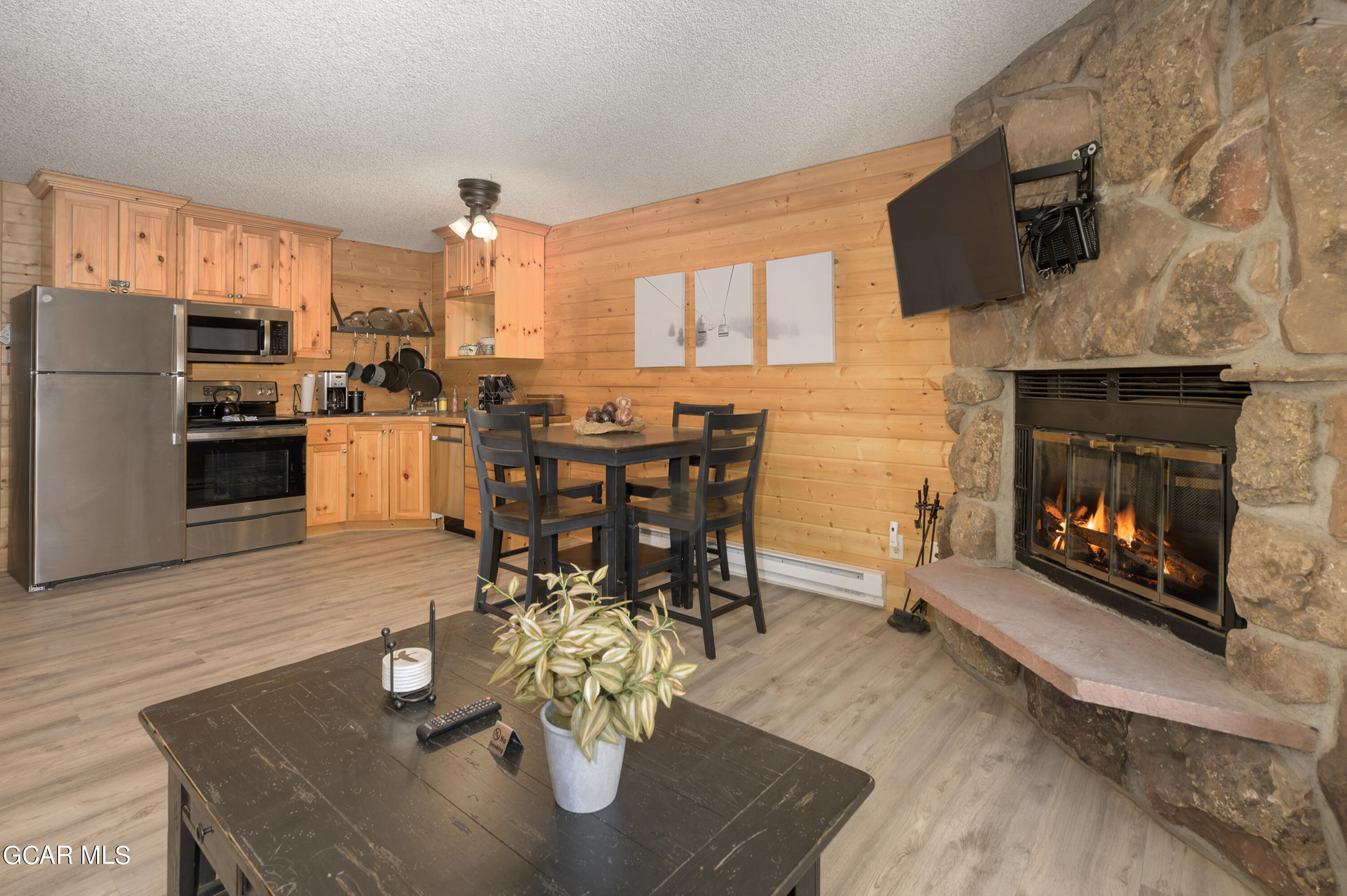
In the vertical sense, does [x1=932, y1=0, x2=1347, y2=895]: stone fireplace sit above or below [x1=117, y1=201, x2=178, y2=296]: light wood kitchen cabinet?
below

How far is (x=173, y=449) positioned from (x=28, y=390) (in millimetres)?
714

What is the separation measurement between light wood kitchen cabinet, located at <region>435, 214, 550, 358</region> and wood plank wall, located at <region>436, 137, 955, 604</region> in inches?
26.2

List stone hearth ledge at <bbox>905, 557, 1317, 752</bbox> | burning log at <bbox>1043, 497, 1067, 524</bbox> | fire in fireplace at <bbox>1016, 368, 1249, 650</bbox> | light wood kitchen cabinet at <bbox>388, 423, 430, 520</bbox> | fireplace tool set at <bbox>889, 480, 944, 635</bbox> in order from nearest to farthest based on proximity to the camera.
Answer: stone hearth ledge at <bbox>905, 557, 1317, 752</bbox> → fire in fireplace at <bbox>1016, 368, 1249, 650</bbox> → burning log at <bbox>1043, 497, 1067, 524</bbox> → fireplace tool set at <bbox>889, 480, 944, 635</bbox> → light wood kitchen cabinet at <bbox>388, 423, 430, 520</bbox>

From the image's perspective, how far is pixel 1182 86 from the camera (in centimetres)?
173

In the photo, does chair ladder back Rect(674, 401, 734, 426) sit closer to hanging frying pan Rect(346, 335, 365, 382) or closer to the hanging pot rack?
the hanging pot rack

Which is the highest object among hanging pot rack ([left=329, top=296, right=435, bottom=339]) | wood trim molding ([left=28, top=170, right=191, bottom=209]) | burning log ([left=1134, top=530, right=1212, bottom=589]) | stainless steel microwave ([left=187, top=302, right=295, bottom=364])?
wood trim molding ([left=28, top=170, right=191, bottom=209])

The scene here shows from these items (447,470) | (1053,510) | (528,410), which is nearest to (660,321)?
(528,410)

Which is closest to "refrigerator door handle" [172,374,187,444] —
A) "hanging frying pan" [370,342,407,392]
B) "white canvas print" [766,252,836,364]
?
"hanging frying pan" [370,342,407,392]

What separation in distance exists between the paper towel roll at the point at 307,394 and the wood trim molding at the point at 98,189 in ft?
4.71

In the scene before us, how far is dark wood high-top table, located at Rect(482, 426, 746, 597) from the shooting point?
2.70m

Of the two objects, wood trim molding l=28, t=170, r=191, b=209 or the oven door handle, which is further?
the oven door handle

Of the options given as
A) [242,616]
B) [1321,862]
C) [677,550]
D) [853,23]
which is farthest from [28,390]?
[1321,862]

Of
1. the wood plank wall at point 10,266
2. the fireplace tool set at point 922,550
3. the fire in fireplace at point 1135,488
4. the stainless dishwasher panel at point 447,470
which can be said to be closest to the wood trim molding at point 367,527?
the stainless dishwasher panel at point 447,470

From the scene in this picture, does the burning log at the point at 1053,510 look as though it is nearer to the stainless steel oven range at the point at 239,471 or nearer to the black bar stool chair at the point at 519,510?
the black bar stool chair at the point at 519,510
